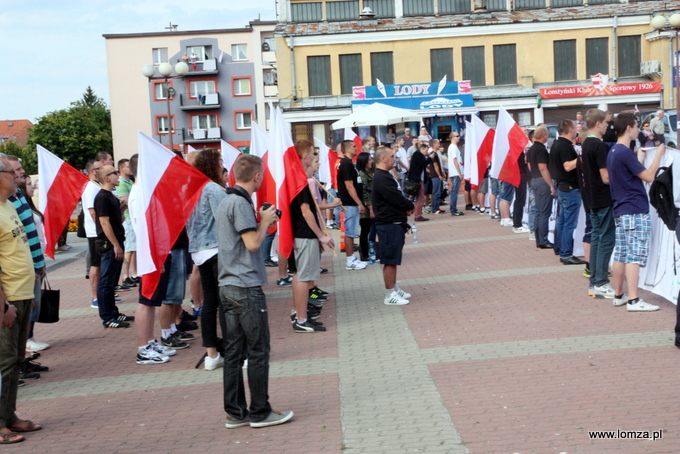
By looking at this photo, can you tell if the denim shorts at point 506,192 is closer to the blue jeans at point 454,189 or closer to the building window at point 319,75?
the blue jeans at point 454,189

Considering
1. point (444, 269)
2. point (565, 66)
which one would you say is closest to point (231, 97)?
point (565, 66)

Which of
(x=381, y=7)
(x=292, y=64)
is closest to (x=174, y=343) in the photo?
(x=292, y=64)

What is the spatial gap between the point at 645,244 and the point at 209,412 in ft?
15.8

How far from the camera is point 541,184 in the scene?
41.1ft

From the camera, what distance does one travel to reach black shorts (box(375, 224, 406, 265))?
9.25 metres

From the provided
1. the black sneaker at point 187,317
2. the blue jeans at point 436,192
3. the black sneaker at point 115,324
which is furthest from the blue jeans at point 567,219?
the blue jeans at point 436,192

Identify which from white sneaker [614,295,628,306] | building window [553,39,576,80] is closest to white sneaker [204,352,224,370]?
white sneaker [614,295,628,306]

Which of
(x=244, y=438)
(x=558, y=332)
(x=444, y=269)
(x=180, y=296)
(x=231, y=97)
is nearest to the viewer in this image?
(x=244, y=438)

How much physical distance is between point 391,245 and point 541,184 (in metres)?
4.33

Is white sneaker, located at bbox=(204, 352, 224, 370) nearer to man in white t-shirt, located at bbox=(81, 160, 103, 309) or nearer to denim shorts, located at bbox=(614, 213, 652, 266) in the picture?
man in white t-shirt, located at bbox=(81, 160, 103, 309)

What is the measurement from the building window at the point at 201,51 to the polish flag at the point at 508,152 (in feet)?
194

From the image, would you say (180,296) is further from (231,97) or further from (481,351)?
(231,97)

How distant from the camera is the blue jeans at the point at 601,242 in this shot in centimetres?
862

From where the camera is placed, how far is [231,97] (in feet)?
227
